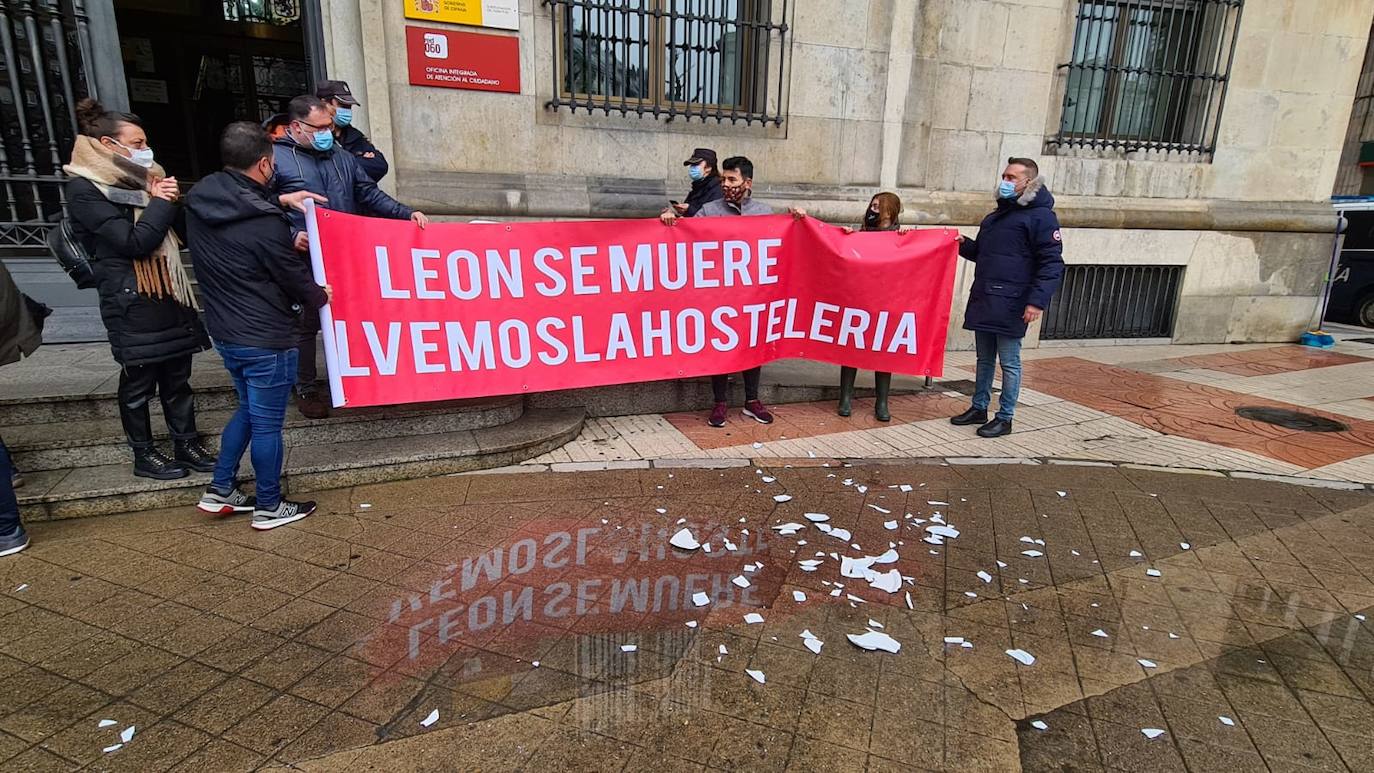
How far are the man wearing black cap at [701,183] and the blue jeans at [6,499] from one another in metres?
3.89

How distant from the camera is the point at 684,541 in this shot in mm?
3791

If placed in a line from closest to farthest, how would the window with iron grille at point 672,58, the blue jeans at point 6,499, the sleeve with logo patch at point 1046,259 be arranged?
the blue jeans at point 6,499, the sleeve with logo patch at point 1046,259, the window with iron grille at point 672,58

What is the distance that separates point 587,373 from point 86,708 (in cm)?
321

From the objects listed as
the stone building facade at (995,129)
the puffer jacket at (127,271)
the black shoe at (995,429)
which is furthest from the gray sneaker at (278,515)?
the black shoe at (995,429)

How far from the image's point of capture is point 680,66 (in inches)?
301

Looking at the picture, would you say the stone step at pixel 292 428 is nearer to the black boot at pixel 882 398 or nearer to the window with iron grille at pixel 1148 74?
the black boot at pixel 882 398

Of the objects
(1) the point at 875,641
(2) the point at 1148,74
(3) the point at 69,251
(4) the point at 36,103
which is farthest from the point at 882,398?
(4) the point at 36,103

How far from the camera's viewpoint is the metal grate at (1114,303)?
30.5 ft

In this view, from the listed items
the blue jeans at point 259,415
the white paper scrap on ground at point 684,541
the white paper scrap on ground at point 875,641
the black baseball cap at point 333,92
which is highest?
the black baseball cap at point 333,92

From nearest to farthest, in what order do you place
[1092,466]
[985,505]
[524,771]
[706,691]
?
[524,771], [706,691], [985,505], [1092,466]

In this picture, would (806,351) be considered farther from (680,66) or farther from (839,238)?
(680,66)

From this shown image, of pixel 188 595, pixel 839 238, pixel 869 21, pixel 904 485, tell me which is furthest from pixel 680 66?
pixel 188 595

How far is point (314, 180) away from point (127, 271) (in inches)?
46.2

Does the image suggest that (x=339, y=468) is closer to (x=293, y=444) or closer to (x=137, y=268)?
(x=293, y=444)
